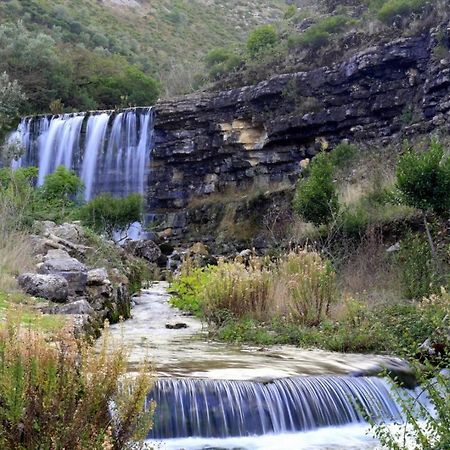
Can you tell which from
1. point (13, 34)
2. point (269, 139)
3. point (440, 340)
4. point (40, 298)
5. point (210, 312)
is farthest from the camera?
point (13, 34)

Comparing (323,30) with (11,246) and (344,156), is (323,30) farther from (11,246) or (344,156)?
(11,246)

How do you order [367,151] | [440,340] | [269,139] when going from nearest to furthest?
[440,340]
[367,151]
[269,139]

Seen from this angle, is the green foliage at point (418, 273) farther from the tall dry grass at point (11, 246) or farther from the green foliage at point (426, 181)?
the tall dry grass at point (11, 246)

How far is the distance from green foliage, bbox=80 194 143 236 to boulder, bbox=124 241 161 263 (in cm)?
142

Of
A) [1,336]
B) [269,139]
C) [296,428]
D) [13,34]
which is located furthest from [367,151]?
[13,34]

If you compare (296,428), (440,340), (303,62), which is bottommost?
(296,428)

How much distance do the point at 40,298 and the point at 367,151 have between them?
15641 millimetres

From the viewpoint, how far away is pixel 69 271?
9664 mm

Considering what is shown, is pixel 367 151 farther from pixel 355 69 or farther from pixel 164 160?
pixel 164 160

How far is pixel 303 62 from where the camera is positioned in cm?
2747

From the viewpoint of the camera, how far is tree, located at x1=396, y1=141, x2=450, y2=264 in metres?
11.3

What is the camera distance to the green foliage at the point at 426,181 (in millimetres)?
11297

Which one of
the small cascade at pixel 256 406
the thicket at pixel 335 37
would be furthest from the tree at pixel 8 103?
the small cascade at pixel 256 406

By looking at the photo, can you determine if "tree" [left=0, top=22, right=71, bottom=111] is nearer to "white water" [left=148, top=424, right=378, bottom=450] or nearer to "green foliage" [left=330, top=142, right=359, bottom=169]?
"green foliage" [left=330, top=142, right=359, bottom=169]
